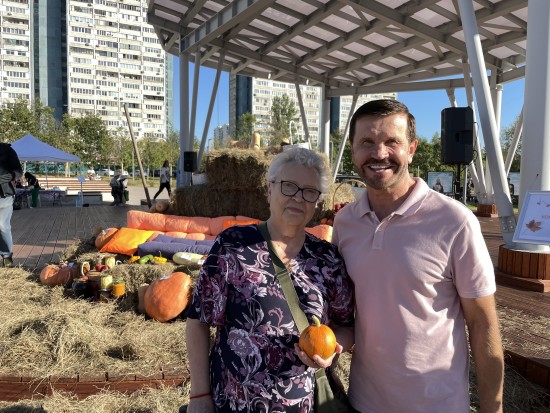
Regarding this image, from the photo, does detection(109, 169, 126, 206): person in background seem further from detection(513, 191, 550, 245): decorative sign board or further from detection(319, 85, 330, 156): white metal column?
detection(513, 191, 550, 245): decorative sign board

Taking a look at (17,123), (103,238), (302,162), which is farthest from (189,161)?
(17,123)

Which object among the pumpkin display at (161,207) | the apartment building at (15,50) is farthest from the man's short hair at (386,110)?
the apartment building at (15,50)

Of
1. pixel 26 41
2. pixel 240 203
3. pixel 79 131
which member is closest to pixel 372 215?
pixel 240 203

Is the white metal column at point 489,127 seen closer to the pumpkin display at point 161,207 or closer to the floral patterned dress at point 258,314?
the floral patterned dress at point 258,314

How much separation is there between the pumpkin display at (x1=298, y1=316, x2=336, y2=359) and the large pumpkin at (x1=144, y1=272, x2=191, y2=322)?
305cm

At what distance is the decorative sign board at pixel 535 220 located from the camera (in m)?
4.30

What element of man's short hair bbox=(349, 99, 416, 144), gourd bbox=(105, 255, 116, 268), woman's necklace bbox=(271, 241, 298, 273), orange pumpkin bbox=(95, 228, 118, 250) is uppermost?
man's short hair bbox=(349, 99, 416, 144)

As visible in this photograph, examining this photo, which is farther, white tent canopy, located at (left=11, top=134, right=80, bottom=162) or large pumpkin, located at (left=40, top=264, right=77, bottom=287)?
white tent canopy, located at (left=11, top=134, right=80, bottom=162)

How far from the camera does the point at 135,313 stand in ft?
15.0

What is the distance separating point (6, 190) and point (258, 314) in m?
6.31

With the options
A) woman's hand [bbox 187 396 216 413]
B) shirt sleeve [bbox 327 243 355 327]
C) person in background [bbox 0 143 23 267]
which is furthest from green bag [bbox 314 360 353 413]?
person in background [bbox 0 143 23 267]

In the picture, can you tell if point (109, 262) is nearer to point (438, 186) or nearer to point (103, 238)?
point (103, 238)

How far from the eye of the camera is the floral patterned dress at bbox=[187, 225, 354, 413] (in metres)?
1.53

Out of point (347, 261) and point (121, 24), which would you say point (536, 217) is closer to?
point (347, 261)
